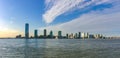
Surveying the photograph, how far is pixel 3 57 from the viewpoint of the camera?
54625mm

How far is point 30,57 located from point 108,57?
16931 mm

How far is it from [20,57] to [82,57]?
1348cm

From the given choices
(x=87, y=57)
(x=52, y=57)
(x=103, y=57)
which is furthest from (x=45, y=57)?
(x=103, y=57)

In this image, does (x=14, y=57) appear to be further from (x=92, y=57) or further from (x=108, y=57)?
(x=108, y=57)

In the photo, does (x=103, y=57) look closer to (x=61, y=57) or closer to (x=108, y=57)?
(x=108, y=57)

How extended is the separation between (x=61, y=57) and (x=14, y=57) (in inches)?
410

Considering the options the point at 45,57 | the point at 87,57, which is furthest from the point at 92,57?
the point at 45,57

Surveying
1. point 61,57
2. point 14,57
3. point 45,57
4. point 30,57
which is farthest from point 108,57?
point 14,57

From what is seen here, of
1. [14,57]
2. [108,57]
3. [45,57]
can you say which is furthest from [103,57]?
[14,57]

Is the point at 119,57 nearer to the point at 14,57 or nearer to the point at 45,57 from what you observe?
the point at 45,57

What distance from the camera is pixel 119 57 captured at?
174 ft

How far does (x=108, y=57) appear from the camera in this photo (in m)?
53.3

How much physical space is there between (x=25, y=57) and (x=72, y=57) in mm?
10534

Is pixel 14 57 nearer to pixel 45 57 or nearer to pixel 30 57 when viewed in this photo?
pixel 30 57
